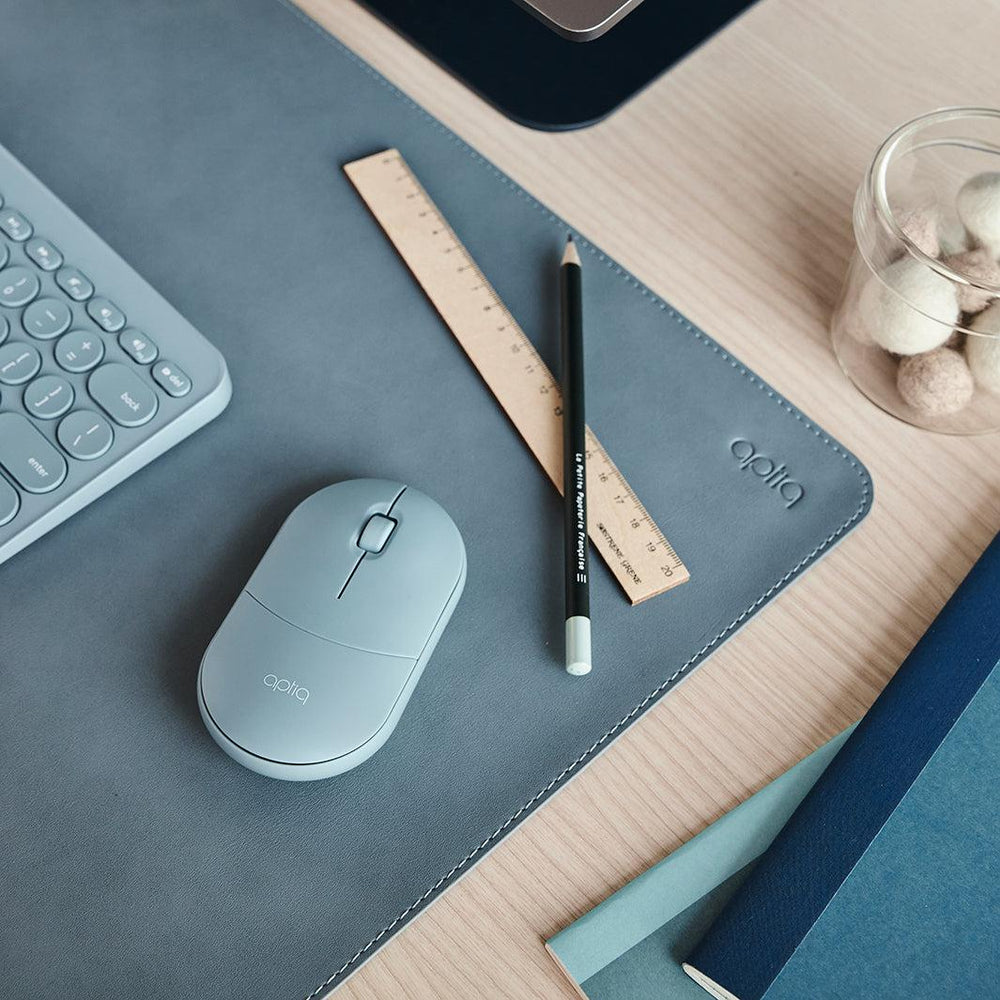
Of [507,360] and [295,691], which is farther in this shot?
[507,360]

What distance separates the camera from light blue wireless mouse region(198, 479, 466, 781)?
404 millimetres

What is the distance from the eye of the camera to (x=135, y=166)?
58cm

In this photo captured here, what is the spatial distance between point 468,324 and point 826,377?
203mm

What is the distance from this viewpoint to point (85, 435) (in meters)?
0.47

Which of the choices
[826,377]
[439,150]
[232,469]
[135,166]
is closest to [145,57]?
[135,166]

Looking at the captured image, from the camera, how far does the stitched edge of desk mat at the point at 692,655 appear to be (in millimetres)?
412

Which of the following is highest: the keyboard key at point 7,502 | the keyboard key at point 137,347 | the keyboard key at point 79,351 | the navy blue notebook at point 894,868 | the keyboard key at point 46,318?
the keyboard key at point 46,318

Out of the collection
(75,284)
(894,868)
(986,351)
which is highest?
(75,284)

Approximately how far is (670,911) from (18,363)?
0.39m

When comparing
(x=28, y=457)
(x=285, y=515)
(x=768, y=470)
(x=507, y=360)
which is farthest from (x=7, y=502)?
(x=768, y=470)

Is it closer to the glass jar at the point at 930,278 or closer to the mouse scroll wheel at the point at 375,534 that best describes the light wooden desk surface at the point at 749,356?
the glass jar at the point at 930,278

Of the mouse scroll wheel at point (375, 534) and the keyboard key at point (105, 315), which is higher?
the keyboard key at point (105, 315)

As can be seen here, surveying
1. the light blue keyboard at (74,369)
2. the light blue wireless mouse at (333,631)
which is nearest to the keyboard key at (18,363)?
the light blue keyboard at (74,369)

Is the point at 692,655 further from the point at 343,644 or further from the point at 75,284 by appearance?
the point at 75,284
